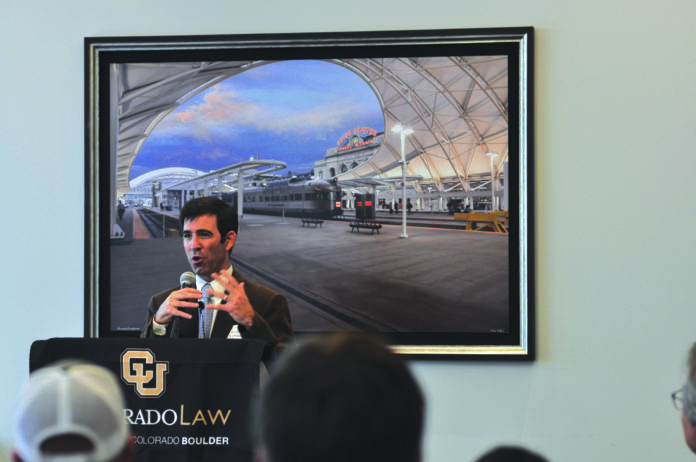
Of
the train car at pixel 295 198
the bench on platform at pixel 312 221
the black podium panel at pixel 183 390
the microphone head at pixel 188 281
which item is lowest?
the black podium panel at pixel 183 390

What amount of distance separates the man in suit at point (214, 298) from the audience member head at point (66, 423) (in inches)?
60.2

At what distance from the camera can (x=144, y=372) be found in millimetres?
1506

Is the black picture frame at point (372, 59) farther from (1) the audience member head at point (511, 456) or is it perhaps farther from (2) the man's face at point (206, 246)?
(1) the audience member head at point (511, 456)

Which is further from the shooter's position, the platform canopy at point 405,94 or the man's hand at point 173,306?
the platform canopy at point 405,94

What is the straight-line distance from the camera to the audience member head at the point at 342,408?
529 mm

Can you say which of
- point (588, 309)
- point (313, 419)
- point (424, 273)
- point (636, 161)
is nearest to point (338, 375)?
point (313, 419)

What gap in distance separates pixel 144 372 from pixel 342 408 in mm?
1207

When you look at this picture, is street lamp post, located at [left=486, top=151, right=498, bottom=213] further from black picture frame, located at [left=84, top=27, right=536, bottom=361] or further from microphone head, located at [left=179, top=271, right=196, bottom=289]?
microphone head, located at [left=179, top=271, right=196, bottom=289]

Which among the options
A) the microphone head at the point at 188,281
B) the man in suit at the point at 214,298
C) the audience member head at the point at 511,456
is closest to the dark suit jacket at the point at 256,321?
the man in suit at the point at 214,298

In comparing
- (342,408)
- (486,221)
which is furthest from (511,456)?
(486,221)

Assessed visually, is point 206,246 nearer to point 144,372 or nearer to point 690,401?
point 144,372

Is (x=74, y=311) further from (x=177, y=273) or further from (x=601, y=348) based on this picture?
(x=601, y=348)

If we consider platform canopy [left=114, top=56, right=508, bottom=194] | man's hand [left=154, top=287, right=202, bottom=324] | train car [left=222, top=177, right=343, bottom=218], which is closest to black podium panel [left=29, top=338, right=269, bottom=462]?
man's hand [left=154, top=287, right=202, bottom=324]

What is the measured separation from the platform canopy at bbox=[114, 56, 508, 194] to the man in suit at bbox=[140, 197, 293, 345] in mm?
511
